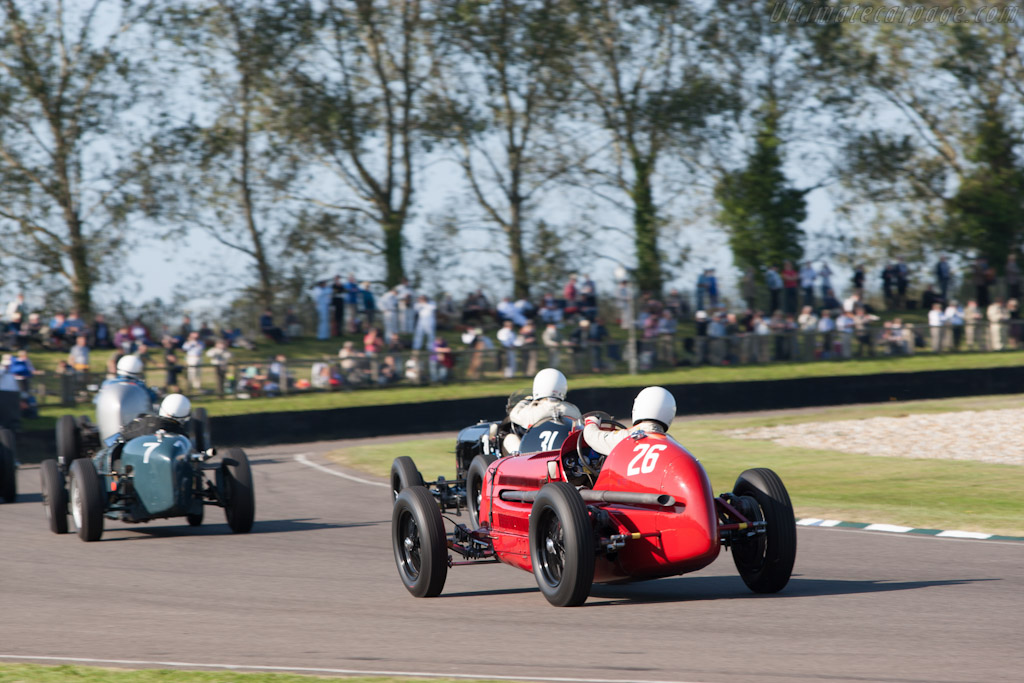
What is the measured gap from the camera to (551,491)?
6879 millimetres

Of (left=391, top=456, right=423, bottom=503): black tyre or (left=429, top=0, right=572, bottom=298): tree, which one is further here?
(left=429, top=0, right=572, bottom=298): tree

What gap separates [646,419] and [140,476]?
17.3ft

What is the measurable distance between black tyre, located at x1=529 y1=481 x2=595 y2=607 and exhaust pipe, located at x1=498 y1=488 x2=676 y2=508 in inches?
5.8

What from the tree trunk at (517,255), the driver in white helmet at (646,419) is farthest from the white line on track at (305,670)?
the tree trunk at (517,255)

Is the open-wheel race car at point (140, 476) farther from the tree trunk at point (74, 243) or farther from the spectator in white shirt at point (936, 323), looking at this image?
the spectator in white shirt at point (936, 323)

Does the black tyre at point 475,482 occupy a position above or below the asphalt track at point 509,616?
above

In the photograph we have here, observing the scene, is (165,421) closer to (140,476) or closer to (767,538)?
(140,476)

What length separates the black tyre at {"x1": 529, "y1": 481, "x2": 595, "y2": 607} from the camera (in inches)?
261

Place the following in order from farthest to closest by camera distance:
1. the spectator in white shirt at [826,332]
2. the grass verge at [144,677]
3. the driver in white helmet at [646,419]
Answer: the spectator in white shirt at [826,332], the driver in white helmet at [646,419], the grass verge at [144,677]

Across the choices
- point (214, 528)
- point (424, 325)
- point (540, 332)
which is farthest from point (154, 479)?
point (540, 332)

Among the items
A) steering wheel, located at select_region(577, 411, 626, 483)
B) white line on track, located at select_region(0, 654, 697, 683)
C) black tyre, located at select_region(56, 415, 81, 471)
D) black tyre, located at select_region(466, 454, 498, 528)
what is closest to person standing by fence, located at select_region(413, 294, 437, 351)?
black tyre, located at select_region(56, 415, 81, 471)

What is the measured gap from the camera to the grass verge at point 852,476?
11.6 metres

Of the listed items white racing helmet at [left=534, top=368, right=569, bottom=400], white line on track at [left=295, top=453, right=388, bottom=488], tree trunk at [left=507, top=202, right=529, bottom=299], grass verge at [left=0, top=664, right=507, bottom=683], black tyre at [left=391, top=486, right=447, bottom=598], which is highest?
tree trunk at [left=507, top=202, right=529, bottom=299]

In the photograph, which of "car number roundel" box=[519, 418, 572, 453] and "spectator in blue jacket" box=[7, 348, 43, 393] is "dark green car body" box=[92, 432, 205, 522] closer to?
"car number roundel" box=[519, 418, 572, 453]
